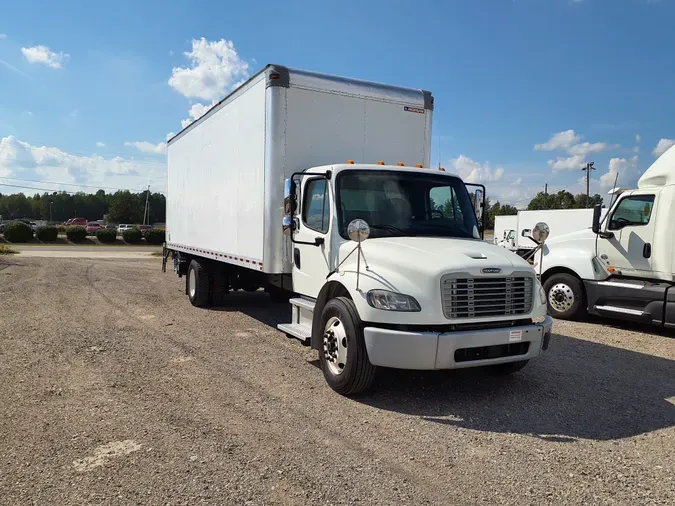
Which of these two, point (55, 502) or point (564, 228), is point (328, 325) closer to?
point (55, 502)

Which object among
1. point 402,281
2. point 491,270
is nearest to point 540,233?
point 491,270

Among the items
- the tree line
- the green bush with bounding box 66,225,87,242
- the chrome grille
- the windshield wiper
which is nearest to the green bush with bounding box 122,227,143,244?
the green bush with bounding box 66,225,87,242

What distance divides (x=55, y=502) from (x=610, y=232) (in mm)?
9224

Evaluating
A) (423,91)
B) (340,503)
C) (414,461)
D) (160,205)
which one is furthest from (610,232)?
(160,205)

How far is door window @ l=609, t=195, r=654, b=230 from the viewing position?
8906 millimetres

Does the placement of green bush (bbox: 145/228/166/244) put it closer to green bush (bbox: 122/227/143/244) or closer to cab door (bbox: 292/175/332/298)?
green bush (bbox: 122/227/143/244)

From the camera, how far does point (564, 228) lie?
880 inches

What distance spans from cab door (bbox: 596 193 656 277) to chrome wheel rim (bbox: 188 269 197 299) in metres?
7.76

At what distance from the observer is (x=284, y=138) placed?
22.8ft

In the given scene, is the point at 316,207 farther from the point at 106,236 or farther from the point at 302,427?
the point at 106,236

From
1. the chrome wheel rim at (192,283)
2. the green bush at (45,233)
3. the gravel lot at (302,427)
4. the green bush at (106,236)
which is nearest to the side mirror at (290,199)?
the gravel lot at (302,427)

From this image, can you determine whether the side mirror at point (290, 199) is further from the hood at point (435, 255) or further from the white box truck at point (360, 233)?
the hood at point (435, 255)

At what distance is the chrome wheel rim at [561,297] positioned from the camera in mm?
9797

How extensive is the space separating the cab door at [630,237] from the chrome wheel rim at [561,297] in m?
0.83
